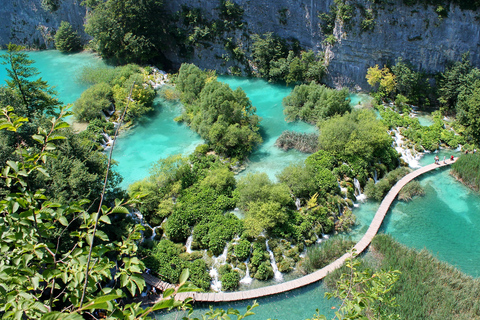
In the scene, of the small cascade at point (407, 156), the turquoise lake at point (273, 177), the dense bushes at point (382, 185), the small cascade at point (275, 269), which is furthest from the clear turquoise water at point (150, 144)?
the small cascade at point (407, 156)

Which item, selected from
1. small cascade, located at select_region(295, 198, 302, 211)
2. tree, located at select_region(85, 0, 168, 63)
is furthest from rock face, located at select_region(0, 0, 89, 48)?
small cascade, located at select_region(295, 198, 302, 211)

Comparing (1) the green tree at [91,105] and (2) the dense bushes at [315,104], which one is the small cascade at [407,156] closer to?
(2) the dense bushes at [315,104]

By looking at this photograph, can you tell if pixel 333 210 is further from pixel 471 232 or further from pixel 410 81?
pixel 410 81

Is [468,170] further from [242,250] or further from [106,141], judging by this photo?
[106,141]

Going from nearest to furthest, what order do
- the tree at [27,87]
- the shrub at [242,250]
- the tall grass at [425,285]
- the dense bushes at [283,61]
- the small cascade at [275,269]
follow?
1. the tall grass at [425,285]
2. the small cascade at [275,269]
3. the shrub at [242,250]
4. the tree at [27,87]
5. the dense bushes at [283,61]

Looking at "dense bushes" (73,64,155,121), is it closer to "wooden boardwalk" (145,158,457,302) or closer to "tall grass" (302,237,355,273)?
"wooden boardwalk" (145,158,457,302)

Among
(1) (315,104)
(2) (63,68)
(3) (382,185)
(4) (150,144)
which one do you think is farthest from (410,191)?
(2) (63,68)
